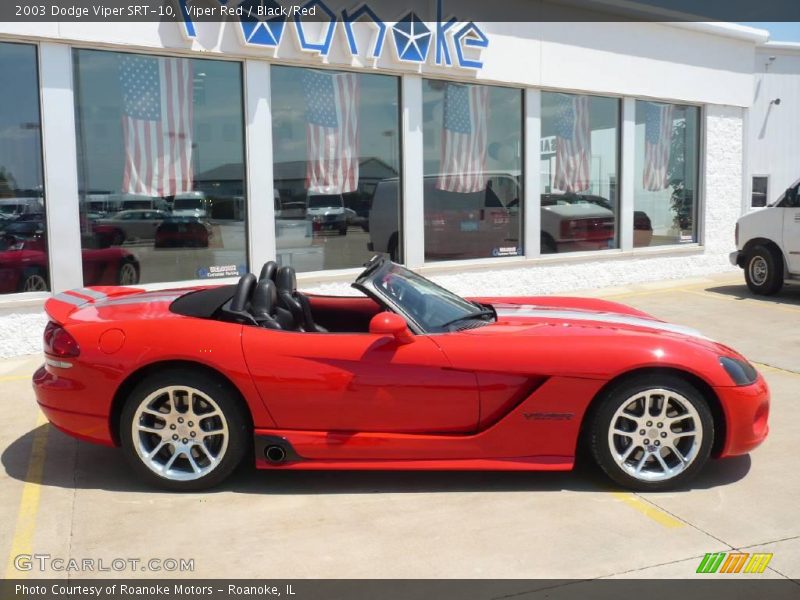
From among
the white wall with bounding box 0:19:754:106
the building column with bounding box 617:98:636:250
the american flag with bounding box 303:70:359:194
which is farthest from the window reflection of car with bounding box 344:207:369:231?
the building column with bounding box 617:98:636:250

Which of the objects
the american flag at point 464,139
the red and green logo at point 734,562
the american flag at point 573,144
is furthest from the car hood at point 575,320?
the american flag at point 573,144

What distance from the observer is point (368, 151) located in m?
10.6

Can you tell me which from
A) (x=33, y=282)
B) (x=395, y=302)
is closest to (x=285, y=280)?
(x=395, y=302)

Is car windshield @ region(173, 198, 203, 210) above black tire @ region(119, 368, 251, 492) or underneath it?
above

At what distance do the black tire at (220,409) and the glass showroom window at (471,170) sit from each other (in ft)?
23.3

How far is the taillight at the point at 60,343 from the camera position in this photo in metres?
4.41

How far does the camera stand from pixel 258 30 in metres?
9.27

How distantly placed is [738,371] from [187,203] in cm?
667

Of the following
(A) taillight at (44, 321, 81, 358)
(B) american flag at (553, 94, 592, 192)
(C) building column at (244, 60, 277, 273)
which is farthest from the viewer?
(B) american flag at (553, 94, 592, 192)

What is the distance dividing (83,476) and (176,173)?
512cm

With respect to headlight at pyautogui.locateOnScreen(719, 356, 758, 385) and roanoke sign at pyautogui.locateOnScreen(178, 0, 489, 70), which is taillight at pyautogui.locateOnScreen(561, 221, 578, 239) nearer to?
roanoke sign at pyautogui.locateOnScreen(178, 0, 489, 70)

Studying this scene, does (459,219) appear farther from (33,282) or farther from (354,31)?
(33,282)

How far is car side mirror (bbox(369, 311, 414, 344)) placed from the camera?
13.5 ft
